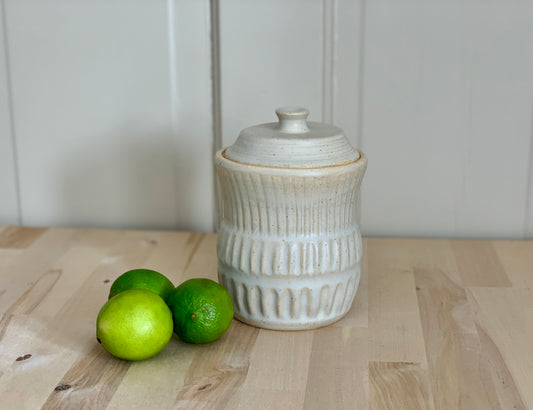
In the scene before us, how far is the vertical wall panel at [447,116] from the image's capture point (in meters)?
1.21

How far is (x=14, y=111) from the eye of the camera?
52.2 inches

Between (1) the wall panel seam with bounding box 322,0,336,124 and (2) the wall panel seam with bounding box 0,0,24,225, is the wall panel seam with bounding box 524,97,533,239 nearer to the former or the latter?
(1) the wall panel seam with bounding box 322,0,336,124

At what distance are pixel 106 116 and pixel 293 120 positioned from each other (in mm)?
493

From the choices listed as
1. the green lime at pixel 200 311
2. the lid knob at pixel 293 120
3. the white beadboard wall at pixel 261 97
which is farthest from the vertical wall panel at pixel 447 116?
the green lime at pixel 200 311

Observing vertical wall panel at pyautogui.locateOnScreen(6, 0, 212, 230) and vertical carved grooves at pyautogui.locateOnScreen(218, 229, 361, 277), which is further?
vertical wall panel at pyautogui.locateOnScreen(6, 0, 212, 230)

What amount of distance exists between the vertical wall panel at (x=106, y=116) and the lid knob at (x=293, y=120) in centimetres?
38

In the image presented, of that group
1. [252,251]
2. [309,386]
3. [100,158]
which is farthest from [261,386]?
[100,158]

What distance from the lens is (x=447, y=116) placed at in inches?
49.4

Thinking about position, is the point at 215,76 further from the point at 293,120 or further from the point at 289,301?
the point at 289,301

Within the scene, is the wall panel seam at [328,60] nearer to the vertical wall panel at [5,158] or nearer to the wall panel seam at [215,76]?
the wall panel seam at [215,76]

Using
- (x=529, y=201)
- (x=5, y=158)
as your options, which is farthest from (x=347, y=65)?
(x=5, y=158)

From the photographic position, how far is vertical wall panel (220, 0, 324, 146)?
123 cm

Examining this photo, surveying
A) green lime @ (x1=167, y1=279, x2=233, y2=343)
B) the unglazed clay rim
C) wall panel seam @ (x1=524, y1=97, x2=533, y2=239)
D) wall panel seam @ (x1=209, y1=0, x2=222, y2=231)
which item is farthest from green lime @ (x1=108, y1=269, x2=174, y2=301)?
wall panel seam @ (x1=524, y1=97, x2=533, y2=239)

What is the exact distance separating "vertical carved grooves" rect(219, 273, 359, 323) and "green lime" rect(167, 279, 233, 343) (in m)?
0.06
